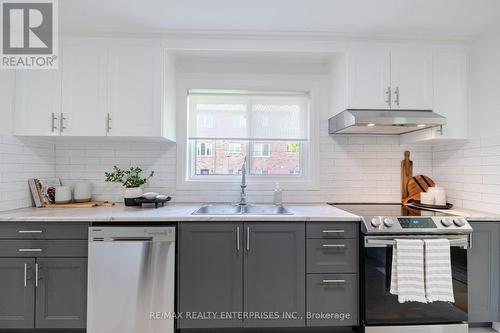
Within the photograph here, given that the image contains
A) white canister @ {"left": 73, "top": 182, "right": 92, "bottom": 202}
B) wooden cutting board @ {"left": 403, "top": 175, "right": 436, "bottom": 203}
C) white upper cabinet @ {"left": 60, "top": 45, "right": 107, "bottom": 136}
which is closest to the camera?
white upper cabinet @ {"left": 60, "top": 45, "right": 107, "bottom": 136}

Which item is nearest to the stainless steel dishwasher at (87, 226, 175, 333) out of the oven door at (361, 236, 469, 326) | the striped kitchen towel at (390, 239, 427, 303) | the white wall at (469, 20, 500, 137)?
the oven door at (361, 236, 469, 326)

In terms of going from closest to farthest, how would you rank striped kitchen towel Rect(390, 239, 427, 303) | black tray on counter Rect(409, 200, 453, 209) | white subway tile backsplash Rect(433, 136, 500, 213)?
striped kitchen towel Rect(390, 239, 427, 303) → white subway tile backsplash Rect(433, 136, 500, 213) → black tray on counter Rect(409, 200, 453, 209)

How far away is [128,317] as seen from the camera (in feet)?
6.33

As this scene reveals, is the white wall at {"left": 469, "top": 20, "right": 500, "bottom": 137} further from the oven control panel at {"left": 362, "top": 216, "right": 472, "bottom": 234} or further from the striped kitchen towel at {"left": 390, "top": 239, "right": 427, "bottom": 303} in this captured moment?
the striped kitchen towel at {"left": 390, "top": 239, "right": 427, "bottom": 303}

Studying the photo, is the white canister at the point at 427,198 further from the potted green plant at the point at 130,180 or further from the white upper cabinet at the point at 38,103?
the white upper cabinet at the point at 38,103

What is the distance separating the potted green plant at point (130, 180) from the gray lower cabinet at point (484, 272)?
2.77 m

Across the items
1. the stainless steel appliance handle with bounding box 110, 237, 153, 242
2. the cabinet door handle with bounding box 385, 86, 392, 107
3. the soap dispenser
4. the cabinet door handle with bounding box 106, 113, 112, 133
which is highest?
the cabinet door handle with bounding box 385, 86, 392, 107

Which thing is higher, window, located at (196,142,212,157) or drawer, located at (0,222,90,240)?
window, located at (196,142,212,157)

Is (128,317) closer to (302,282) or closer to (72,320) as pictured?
(72,320)

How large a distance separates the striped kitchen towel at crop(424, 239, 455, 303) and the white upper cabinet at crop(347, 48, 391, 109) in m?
1.18

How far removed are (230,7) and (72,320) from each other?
2532 mm

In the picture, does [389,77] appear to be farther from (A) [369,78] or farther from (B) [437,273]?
(B) [437,273]

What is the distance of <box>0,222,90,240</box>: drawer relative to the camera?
6.34 feet

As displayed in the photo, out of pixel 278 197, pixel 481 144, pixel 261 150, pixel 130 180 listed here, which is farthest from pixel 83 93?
pixel 481 144
